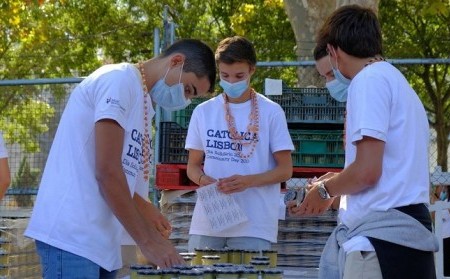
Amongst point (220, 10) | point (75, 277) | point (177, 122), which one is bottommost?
point (75, 277)

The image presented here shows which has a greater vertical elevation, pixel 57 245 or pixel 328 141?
pixel 328 141

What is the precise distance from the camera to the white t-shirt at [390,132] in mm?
3727

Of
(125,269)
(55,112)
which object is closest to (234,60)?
(125,269)

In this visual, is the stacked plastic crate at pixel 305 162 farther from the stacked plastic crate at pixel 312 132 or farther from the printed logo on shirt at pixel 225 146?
the printed logo on shirt at pixel 225 146

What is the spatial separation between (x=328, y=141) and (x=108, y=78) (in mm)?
3842

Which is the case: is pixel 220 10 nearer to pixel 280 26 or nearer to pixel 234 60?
pixel 280 26

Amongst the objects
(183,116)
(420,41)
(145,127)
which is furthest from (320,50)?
(420,41)

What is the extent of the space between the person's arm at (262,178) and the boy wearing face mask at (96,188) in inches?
62.9

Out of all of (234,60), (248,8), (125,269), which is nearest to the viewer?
(125,269)

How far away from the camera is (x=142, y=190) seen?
14.5 ft

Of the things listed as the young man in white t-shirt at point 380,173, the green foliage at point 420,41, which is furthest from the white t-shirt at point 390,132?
the green foliage at point 420,41

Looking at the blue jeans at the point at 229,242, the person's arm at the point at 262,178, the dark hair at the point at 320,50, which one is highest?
the dark hair at the point at 320,50

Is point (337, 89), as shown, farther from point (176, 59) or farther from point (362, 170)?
point (362, 170)

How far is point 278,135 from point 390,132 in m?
2.10
